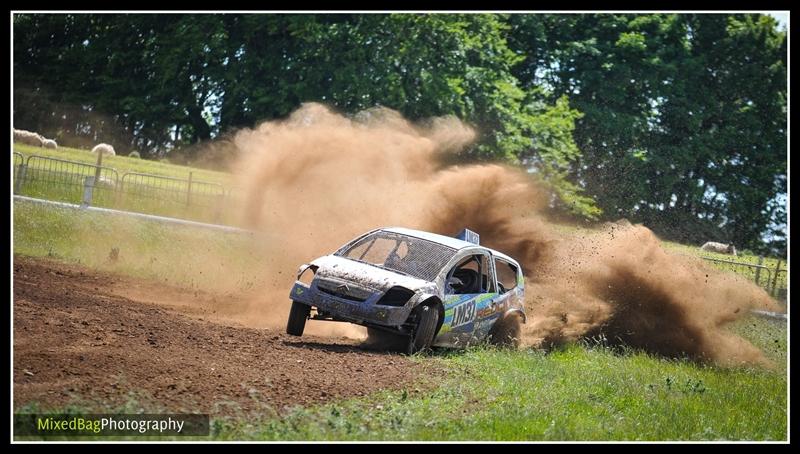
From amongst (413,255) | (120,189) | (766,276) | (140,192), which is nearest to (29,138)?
(140,192)

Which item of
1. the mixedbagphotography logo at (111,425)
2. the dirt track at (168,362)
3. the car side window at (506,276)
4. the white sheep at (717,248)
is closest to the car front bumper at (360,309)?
the dirt track at (168,362)

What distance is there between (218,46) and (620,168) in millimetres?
18679

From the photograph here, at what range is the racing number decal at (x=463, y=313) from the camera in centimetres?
1409

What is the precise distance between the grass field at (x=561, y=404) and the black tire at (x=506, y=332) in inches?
12.6

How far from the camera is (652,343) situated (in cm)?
1773

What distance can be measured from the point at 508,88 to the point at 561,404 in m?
27.6

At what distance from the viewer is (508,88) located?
38.4 metres

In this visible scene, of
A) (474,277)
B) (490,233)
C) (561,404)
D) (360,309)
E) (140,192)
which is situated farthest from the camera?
(140,192)

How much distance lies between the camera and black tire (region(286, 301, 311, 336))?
A: 45.2 ft

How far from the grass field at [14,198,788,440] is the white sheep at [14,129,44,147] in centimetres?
1265

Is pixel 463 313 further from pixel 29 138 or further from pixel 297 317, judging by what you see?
pixel 29 138

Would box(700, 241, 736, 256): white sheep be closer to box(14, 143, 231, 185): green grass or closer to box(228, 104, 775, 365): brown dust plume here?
box(228, 104, 775, 365): brown dust plume

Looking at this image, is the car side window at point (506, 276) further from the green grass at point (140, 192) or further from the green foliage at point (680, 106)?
the green foliage at point (680, 106)

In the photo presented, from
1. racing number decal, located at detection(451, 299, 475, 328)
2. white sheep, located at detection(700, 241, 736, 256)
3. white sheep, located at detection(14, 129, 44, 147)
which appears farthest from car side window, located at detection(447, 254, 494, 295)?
white sheep, located at detection(700, 241, 736, 256)
